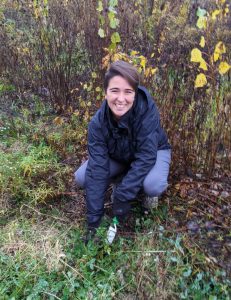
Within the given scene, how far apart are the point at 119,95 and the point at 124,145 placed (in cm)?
39

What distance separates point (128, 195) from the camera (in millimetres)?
2229

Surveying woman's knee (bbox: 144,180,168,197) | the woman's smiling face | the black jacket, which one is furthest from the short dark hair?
woman's knee (bbox: 144,180,168,197)

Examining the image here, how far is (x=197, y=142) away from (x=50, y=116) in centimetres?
184

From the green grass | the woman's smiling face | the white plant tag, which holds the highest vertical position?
the woman's smiling face

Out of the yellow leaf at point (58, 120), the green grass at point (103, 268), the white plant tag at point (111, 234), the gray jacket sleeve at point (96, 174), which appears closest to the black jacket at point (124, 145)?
the gray jacket sleeve at point (96, 174)

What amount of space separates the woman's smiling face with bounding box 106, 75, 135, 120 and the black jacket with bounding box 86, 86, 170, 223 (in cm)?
6

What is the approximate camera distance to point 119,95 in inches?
81.9

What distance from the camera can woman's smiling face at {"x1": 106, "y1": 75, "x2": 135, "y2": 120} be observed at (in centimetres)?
205

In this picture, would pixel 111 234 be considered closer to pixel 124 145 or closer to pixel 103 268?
pixel 103 268

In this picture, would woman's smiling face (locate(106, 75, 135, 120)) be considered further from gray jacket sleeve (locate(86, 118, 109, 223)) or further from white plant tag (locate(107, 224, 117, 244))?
white plant tag (locate(107, 224, 117, 244))

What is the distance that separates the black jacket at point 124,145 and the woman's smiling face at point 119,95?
0.19 ft

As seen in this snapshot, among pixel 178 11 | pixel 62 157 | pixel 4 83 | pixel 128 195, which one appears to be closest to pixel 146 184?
pixel 128 195

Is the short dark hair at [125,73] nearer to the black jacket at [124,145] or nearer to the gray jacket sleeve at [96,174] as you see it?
the black jacket at [124,145]

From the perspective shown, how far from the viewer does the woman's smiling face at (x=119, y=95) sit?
2049 mm
